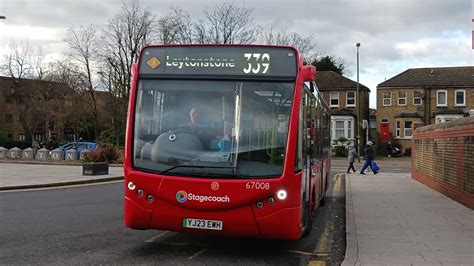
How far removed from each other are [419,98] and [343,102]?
26.2ft

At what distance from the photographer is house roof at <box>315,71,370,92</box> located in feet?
185

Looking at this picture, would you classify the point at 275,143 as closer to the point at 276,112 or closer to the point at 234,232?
the point at 276,112

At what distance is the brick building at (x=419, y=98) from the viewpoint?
5203 centimetres

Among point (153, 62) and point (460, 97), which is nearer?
point (153, 62)

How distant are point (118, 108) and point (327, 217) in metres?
37.7

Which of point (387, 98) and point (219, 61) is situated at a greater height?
point (387, 98)

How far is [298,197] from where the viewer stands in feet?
22.2

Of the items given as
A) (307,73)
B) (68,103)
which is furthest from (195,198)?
(68,103)

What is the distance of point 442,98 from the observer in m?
52.7

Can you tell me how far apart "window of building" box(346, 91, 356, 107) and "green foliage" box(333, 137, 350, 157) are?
6311 mm

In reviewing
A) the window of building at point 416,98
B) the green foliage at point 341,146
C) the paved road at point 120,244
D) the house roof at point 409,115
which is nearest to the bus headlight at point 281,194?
the paved road at point 120,244

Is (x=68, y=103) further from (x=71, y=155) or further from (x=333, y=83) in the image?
(x=333, y=83)

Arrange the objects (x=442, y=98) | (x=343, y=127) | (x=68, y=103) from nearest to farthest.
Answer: (x=442, y=98), (x=343, y=127), (x=68, y=103)

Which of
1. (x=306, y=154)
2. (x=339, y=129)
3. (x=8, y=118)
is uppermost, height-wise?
(x=8, y=118)
